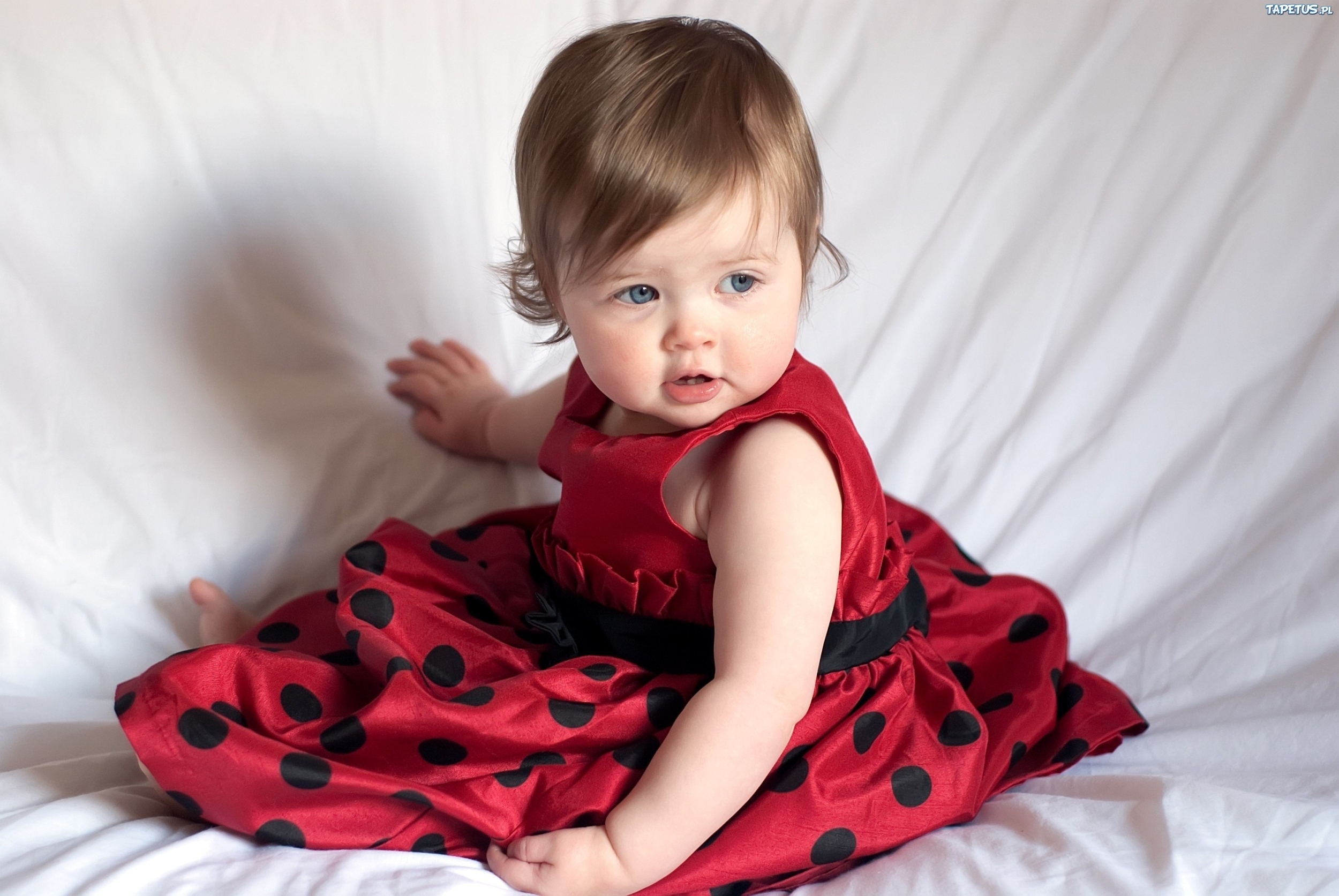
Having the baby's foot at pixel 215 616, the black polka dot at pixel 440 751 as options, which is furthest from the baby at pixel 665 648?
the baby's foot at pixel 215 616

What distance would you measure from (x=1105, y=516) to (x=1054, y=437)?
106 millimetres

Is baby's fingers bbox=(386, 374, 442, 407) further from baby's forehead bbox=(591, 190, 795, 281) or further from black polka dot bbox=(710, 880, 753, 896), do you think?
black polka dot bbox=(710, 880, 753, 896)

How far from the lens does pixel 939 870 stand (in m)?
0.82

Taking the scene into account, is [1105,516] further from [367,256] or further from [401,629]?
[367,256]

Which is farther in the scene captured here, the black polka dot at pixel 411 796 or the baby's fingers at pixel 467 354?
the baby's fingers at pixel 467 354

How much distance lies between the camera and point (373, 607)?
37.7 inches

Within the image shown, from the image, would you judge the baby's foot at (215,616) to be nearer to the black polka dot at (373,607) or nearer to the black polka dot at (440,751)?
the black polka dot at (373,607)

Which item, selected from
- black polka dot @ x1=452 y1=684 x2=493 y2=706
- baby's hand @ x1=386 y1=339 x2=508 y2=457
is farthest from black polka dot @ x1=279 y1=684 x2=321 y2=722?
baby's hand @ x1=386 y1=339 x2=508 y2=457

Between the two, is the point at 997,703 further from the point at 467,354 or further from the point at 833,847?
the point at 467,354

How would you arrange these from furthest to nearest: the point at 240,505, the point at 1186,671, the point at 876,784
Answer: the point at 240,505 < the point at 1186,671 < the point at 876,784

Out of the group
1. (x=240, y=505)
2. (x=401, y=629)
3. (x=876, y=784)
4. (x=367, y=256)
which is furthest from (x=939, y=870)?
(x=367, y=256)

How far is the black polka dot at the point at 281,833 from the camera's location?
804 millimetres

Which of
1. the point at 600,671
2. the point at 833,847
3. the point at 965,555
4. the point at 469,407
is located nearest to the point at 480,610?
the point at 600,671

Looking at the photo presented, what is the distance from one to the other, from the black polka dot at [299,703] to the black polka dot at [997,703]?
0.55 meters
